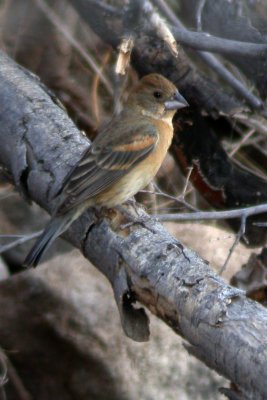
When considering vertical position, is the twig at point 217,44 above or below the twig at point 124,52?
above

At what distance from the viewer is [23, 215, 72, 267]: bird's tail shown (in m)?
4.68

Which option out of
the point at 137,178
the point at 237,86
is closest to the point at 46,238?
the point at 137,178

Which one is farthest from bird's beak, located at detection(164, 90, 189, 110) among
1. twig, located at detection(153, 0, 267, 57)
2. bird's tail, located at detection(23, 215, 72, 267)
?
bird's tail, located at detection(23, 215, 72, 267)

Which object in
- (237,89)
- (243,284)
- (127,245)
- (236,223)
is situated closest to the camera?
(127,245)

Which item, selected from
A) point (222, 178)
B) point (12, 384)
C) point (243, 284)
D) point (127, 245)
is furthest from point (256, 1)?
point (12, 384)

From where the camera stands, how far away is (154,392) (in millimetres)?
6031

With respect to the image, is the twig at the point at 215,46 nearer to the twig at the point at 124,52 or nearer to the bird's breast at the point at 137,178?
the twig at the point at 124,52

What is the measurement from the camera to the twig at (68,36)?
7.02 m

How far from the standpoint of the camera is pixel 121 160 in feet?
17.6

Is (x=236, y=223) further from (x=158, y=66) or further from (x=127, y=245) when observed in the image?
(x=127, y=245)

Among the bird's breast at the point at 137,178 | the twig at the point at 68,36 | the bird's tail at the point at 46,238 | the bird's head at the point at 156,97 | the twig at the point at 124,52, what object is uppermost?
the twig at the point at 124,52

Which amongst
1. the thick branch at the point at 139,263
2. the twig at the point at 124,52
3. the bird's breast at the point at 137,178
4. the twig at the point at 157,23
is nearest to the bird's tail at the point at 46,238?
the thick branch at the point at 139,263

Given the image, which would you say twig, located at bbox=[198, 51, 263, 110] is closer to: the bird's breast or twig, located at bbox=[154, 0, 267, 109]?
twig, located at bbox=[154, 0, 267, 109]

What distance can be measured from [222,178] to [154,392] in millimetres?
1439
